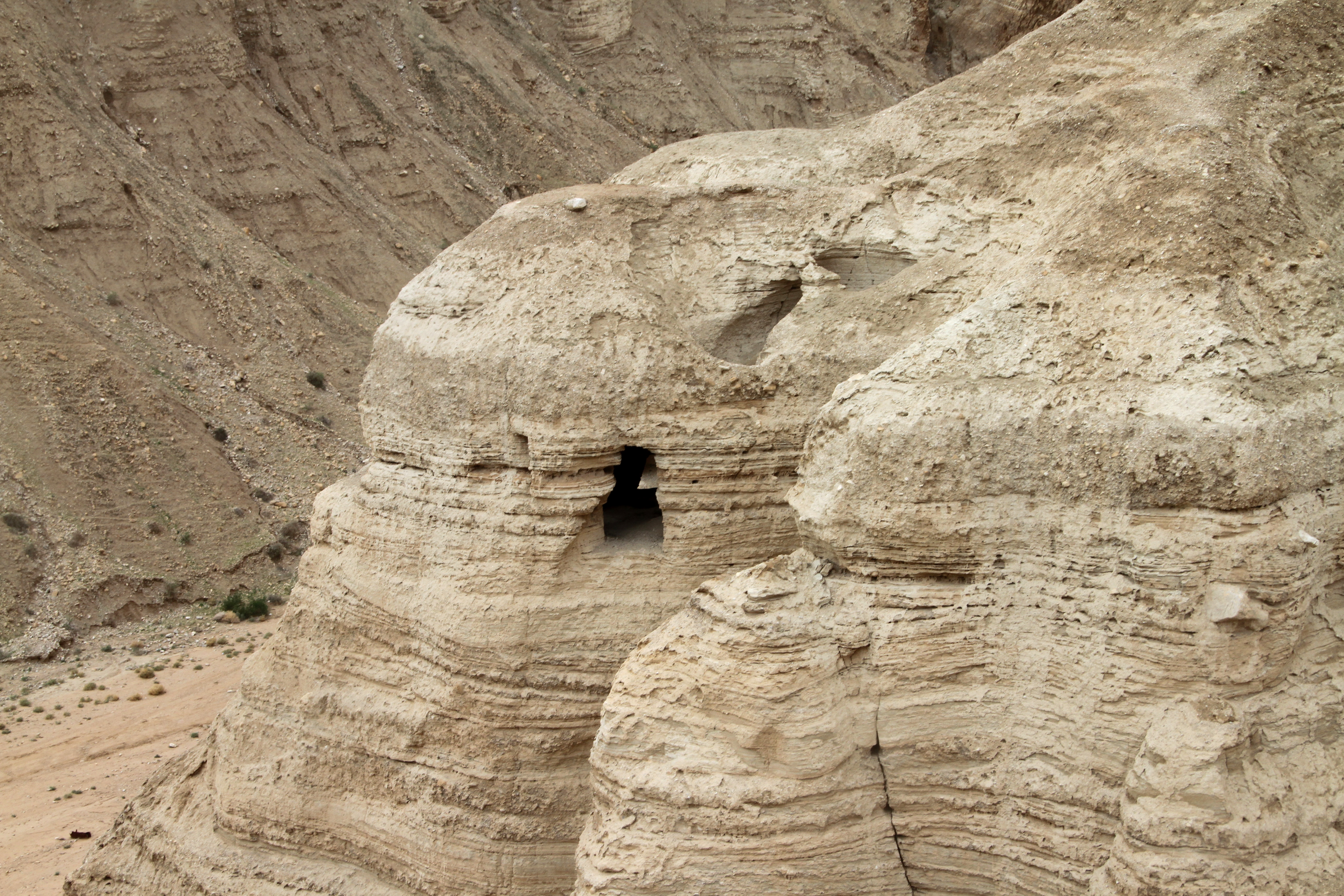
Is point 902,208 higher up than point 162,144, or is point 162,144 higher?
point 162,144

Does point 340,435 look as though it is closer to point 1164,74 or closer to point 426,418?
point 426,418

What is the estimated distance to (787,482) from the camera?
11289 mm

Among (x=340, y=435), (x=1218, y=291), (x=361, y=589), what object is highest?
(x=340, y=435)

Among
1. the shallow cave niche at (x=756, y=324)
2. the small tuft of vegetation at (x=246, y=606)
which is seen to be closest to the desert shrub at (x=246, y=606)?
the small tuft of vegetation at (x=246, y=606)

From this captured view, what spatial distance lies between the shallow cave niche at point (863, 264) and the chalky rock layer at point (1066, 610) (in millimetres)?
1939

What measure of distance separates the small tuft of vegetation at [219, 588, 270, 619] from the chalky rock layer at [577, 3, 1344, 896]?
1532 centimetres

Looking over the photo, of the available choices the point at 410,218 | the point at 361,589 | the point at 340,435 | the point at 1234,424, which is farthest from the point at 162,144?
the point at 1234,424

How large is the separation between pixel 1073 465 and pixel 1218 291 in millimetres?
1400

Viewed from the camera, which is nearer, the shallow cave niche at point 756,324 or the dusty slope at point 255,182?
the shallow cave niche at point 756,324

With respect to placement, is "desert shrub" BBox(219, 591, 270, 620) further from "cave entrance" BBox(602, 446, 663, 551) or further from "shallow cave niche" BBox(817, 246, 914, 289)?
"shallow cave niche" BBox(817, 246, 914, 289)

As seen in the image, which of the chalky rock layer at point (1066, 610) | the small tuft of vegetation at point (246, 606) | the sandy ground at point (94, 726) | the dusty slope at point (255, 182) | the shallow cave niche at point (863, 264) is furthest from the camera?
the dusty slope at point (255, 182)

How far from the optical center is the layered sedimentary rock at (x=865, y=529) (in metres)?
8.83

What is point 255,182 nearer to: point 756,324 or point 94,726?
point 94,726

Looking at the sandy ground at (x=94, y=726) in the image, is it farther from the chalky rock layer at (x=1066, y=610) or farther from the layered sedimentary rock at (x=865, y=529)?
the chalky rock layer at (x=1066, y=610)
